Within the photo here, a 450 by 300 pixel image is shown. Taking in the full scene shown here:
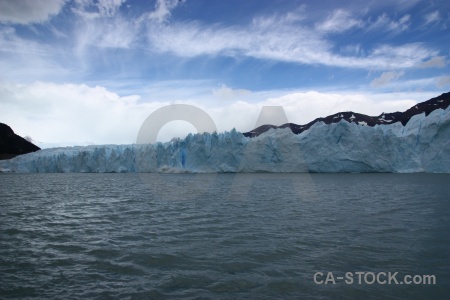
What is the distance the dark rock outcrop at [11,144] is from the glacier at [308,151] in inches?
2915

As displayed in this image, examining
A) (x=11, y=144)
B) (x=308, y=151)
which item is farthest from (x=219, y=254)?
(x=11, y=144)

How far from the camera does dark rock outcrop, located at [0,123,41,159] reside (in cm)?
11525

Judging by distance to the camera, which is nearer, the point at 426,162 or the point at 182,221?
the point at 182,221

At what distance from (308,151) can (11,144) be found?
378 feet

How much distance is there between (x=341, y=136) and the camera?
4534 cm

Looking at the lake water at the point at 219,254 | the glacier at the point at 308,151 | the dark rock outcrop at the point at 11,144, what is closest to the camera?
the lake water at the point at 219,254

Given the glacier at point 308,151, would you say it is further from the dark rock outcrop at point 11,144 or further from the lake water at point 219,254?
the dark rock outcrop at point 11,144

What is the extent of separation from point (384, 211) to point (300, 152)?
35.1 meters

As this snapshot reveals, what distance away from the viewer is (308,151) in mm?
47594

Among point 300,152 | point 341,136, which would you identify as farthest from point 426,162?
point 300,152

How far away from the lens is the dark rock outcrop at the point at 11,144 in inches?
4537

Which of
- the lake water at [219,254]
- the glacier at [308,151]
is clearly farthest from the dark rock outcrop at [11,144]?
the lake water at [219,254]

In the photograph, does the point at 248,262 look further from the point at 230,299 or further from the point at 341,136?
the point at 341,136

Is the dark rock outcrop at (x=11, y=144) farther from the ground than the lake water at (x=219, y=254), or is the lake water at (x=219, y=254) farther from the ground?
the dark rock outcrop at (x=11, y=144)
